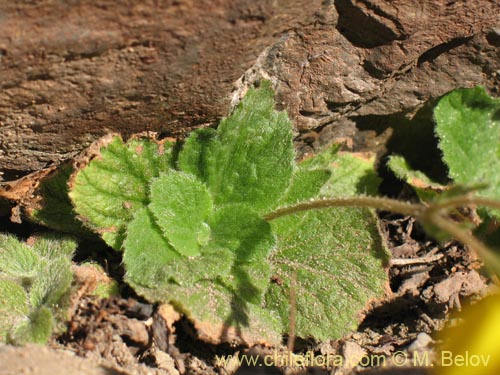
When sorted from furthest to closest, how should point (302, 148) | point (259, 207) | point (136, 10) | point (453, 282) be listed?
point (302, 148) < point (453, 282) < point (259, 207) < point (136, 10)

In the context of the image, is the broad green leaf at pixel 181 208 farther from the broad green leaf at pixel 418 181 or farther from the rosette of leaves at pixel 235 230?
the broad green leaf at pixel 418 181

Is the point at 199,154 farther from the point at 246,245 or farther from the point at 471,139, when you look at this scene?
the point at 471,139

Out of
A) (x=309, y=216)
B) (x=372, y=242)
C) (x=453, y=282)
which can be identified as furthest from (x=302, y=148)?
(x=453, y=282)

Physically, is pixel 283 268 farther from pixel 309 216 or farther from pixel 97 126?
pixel 97 126

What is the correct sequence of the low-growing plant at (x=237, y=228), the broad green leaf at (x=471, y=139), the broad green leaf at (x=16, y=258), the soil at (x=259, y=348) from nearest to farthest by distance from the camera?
the soil at (x=259, y=348) → the low-growing plant at (x=237, y=228) → the broad green leaf at (x=16, y=258) → the broad green leaf at (x=471, y=139)

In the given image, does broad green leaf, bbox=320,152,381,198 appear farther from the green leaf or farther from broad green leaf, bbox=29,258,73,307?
broad green leaf, bbox=29,258,73,307

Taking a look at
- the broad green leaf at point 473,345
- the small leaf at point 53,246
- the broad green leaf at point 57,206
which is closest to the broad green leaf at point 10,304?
the small leaf at point 53,246

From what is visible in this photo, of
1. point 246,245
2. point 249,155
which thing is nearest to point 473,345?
point 246,245
